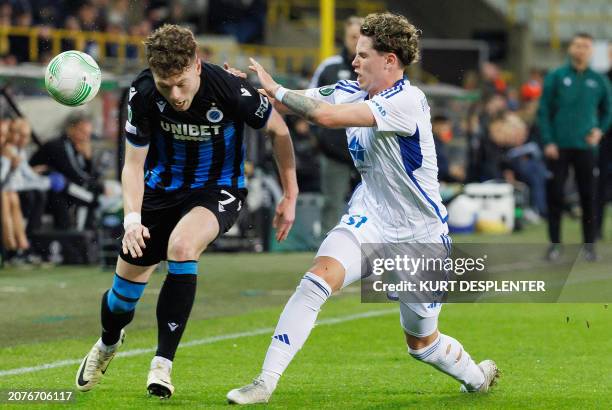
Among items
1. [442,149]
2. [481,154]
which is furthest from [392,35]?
[481,154]

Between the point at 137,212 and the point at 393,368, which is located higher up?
the point at 137,212

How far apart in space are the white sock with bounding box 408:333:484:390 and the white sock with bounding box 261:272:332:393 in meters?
0.70

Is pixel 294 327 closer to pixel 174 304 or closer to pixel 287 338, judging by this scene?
pixel 287 338

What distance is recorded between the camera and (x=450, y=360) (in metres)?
6.73

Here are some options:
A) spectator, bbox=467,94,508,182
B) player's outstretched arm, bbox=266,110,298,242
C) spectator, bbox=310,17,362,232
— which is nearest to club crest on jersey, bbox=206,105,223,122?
player's outstretched arm, bbox=266,110,298,242

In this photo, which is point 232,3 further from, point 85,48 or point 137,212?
point 137,212

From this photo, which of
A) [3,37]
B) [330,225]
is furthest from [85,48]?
[330,225]

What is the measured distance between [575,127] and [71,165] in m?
5.80

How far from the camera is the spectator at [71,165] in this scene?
49.4ft

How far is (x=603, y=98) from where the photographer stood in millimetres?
15477

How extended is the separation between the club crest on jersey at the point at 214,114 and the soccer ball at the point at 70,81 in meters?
1.12

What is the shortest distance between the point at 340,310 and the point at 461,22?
25022 mm

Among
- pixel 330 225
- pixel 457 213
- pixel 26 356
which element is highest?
pixel 26 356

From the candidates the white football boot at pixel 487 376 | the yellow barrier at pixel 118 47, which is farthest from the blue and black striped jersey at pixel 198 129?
the yellow barrier at pixel 118 47
